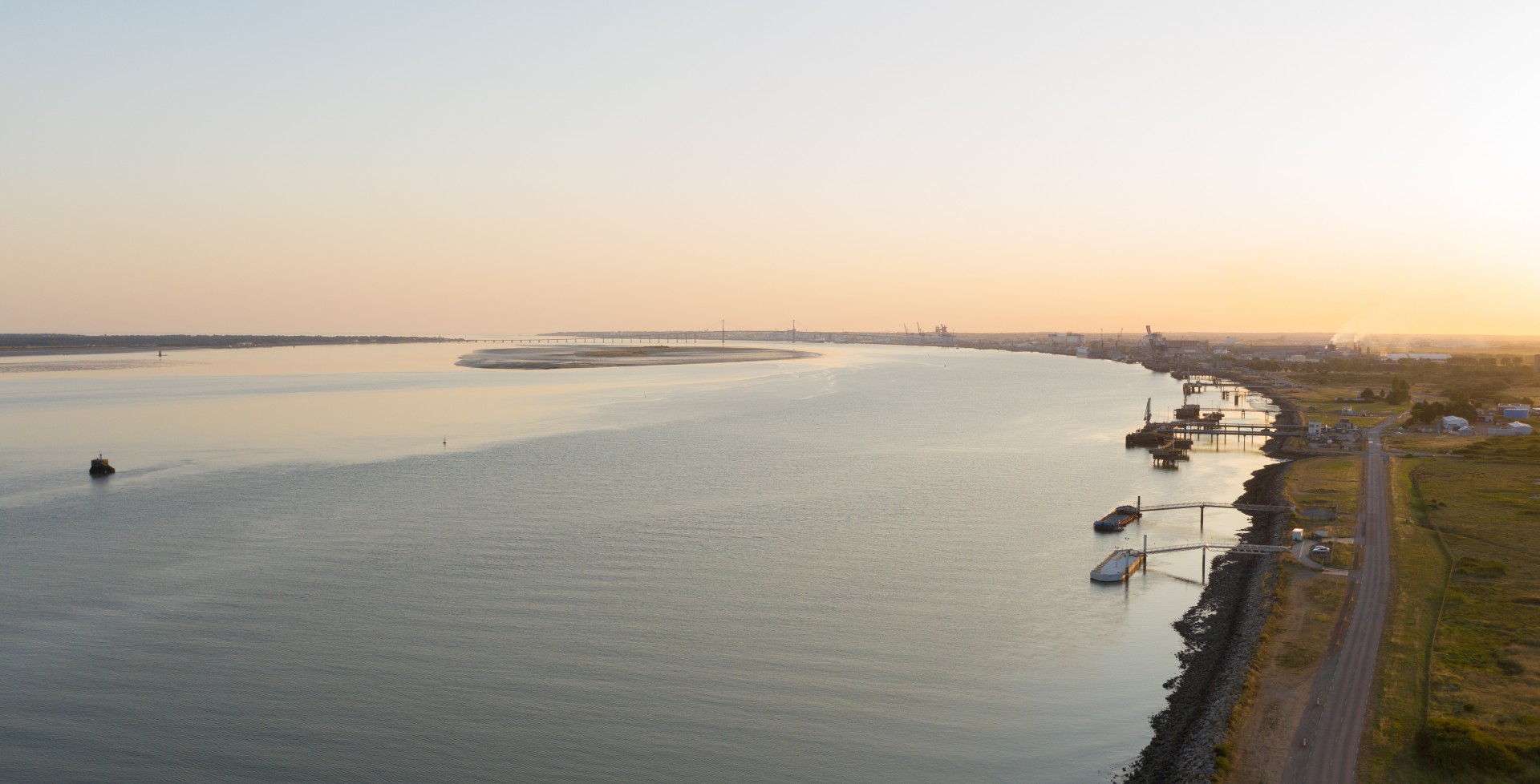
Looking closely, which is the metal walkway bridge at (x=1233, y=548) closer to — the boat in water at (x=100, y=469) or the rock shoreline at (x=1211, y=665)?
the rock shoreline at (x=1211, y=665)

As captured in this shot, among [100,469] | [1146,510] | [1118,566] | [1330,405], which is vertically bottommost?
[1118,566]

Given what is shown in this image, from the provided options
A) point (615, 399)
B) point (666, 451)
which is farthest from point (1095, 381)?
point (666, 451)

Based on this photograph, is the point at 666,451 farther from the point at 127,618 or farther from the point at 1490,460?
the point at 1490,460

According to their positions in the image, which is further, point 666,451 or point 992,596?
point 666,451

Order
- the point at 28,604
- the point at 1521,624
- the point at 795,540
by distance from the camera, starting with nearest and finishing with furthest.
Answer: the point at 1521,624, the point at 28,604, the point at 795,540

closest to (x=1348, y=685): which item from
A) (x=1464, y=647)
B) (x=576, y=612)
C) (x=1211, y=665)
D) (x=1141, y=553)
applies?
(x=1211, y=665)

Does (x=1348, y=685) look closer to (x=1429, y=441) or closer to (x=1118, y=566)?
(x=1118, y=566)

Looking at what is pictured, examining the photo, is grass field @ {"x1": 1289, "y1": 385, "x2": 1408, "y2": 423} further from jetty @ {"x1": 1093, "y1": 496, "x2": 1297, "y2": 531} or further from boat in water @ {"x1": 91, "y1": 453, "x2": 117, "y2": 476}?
boat in water @ {"x1": 91, "y1": 453, "x2": 117, "y2": 476}
